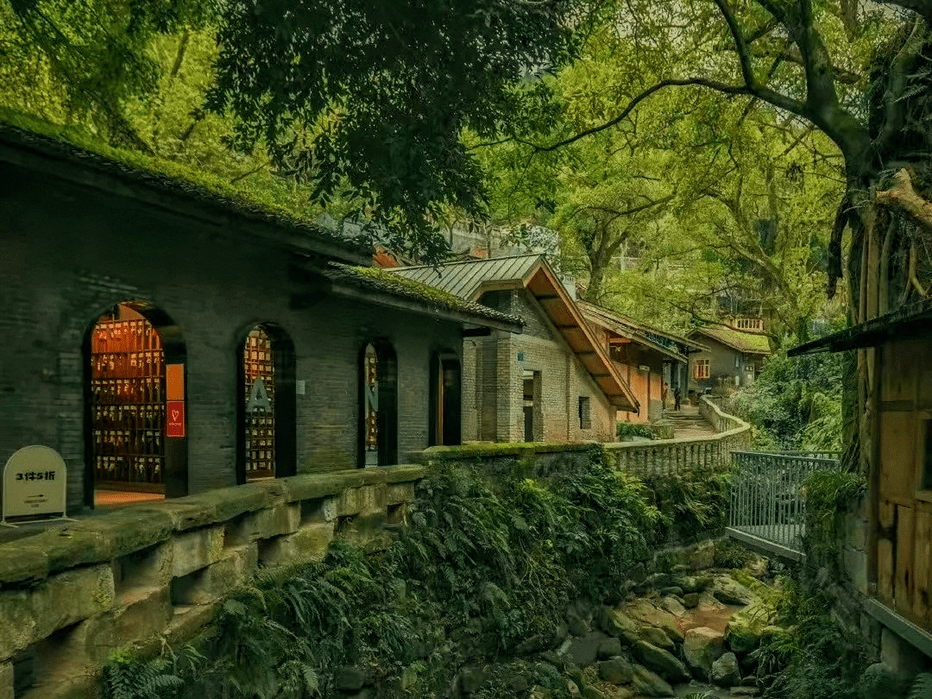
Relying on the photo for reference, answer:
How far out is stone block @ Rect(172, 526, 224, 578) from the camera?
5973 mm

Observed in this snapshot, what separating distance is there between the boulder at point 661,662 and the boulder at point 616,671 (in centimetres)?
50

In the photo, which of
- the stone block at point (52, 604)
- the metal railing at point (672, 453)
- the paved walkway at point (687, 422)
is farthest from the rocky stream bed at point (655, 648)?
the paved walkway at point (687, 422)

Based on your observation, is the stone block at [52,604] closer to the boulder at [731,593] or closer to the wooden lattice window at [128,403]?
the wooden lattice window at [128,403]

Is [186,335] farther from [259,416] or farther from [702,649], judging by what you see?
[702,649]

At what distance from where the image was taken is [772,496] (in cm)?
1185

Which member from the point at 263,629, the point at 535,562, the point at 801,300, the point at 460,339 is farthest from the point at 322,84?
the point at 801,300

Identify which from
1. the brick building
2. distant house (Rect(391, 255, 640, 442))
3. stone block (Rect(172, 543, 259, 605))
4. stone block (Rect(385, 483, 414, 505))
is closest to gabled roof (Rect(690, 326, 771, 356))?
distant house (Rect(391, 255, 640, 442))

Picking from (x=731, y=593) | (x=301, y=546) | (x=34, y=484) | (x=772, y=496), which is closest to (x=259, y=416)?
(x=301, y=546)

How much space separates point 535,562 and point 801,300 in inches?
707

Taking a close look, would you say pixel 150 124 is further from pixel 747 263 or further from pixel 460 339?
pixel 747 263

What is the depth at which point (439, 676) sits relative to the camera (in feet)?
33.5

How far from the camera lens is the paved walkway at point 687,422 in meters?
33.5

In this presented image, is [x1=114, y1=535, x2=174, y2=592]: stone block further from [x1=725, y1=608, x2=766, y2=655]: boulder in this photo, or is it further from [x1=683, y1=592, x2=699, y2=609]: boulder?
[x1=683, y1=592, x2=699, y2=609]: boulder

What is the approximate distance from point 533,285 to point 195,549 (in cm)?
1432
